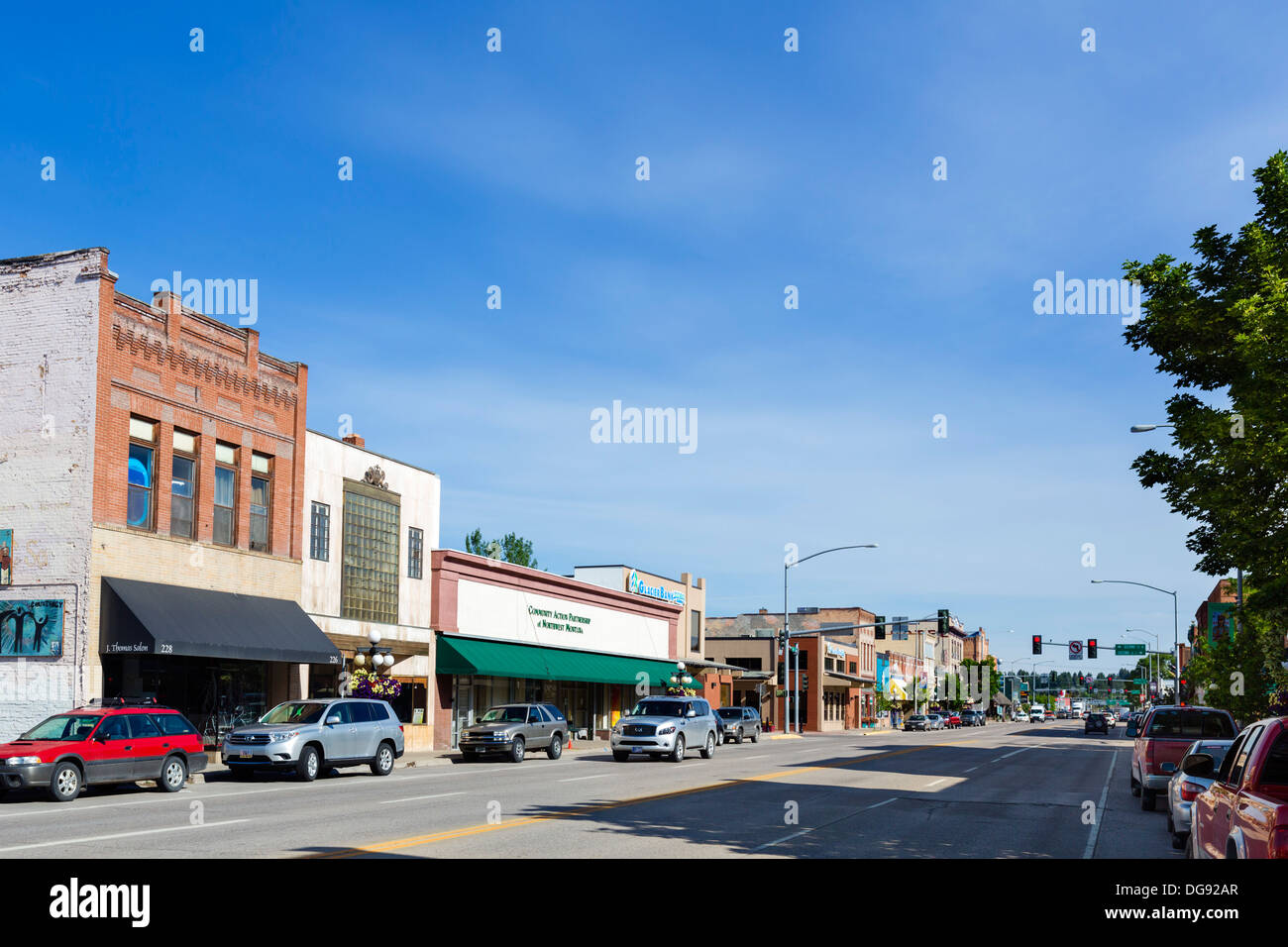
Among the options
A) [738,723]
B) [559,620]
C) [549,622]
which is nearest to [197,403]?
[549,622]

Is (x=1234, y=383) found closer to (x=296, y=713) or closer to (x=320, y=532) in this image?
(x=296, y=713)

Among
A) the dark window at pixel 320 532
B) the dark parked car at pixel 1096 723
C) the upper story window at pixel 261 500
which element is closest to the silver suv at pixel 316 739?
the upper story window at pixel 261 500

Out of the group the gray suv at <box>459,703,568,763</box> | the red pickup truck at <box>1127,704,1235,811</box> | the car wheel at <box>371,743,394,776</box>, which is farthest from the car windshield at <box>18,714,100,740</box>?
the red pickup truck at <box>1127,704,1235,811</box>

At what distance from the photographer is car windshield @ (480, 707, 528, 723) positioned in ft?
113

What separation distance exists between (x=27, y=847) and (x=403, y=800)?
7.26 meters

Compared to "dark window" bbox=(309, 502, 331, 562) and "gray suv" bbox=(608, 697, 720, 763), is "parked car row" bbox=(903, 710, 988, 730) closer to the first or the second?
"gray suv" bbox=(608, 697, 720, 763)

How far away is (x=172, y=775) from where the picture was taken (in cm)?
2216

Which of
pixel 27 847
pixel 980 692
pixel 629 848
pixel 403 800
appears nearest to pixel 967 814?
pixel 629 848

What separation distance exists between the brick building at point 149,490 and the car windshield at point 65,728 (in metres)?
5.99

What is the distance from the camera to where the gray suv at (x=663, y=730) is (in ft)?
109

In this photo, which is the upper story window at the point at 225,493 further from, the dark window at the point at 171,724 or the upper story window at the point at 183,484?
the dark window at the point at 171,724

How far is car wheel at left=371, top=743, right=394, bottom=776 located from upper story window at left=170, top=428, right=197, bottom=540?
339 inches
